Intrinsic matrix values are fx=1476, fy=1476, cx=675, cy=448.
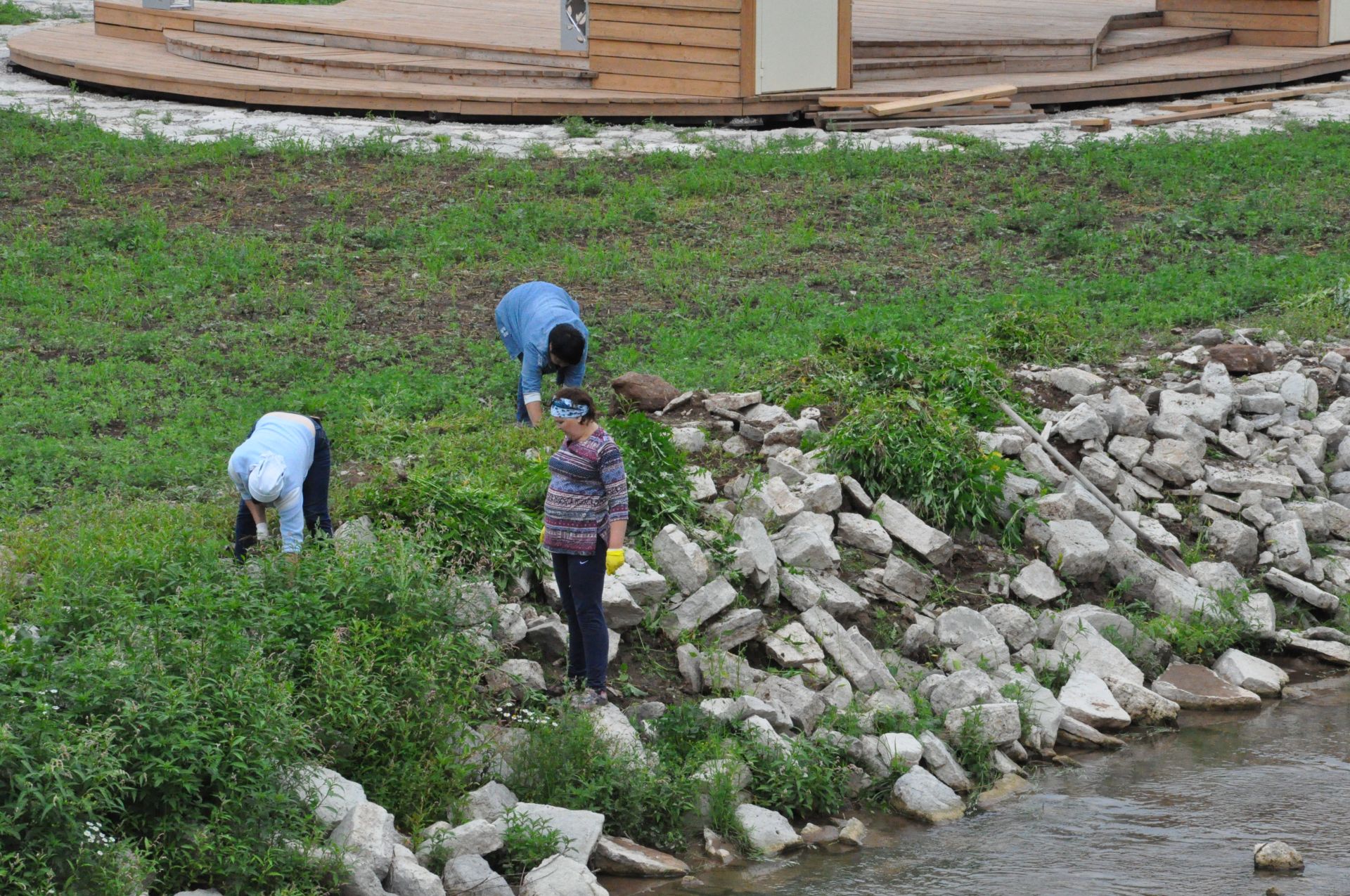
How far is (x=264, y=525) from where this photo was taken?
654 cm

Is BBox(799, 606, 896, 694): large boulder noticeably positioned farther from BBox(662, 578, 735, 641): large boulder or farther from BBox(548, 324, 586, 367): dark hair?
BBox(548, 324, 586, 367): dark hair

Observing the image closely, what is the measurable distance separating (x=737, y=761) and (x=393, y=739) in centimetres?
142

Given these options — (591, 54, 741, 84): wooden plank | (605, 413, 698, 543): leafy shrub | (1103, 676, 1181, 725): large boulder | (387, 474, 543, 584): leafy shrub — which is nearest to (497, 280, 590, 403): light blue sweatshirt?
(605, 413, 698, 543): leafy shrub

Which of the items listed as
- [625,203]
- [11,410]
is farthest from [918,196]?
[11,410]

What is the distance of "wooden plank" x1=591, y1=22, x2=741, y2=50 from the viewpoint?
16062 millimetres

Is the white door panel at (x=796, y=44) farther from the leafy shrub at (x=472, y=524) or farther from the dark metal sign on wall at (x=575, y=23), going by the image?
the leafy shrub at (x=472, y=524)

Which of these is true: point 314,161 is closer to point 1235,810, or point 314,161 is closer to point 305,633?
point 305,633

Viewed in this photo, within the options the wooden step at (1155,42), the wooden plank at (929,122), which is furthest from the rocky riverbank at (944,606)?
the wooden step at (1155,42)

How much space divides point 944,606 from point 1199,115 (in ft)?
36.5

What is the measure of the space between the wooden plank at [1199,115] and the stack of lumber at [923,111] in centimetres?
114

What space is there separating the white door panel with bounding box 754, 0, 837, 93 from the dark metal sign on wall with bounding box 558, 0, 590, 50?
212 cm

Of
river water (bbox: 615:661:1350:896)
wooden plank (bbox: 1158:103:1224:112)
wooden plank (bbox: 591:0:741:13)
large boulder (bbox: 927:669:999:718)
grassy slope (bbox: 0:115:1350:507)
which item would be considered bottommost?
river water (bbox: 615:661:1350:896)

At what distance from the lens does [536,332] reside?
7910mm

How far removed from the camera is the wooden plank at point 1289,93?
57.9 feet
